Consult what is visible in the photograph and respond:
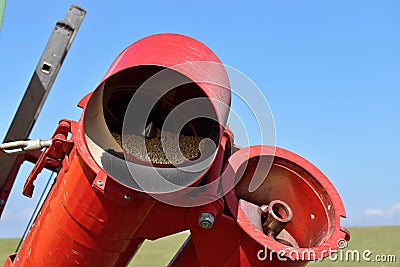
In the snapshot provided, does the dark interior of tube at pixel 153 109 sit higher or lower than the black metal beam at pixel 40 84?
higher

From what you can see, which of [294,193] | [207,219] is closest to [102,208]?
[207,219]

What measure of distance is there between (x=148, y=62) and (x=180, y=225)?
67 cm

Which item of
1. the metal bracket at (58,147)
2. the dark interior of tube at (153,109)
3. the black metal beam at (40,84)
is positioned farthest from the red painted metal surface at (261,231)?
the black metal beam at (40,84)

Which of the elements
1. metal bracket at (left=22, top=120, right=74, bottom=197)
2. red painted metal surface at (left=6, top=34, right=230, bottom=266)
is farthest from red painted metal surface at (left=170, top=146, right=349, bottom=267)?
metal bracket at (left=22, top=120, right=74, bottom=197)

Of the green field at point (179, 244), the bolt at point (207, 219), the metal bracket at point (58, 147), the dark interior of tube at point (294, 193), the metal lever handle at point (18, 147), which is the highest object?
the dark interior of tube at point (294, 193)

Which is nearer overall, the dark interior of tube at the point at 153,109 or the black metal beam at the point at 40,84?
the dark interior of tube at the point at 153,109

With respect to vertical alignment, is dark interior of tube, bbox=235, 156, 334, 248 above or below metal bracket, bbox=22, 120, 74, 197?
above

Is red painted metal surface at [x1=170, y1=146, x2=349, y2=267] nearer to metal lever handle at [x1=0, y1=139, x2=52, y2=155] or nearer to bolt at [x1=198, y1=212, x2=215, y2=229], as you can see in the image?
bolt at [x1=198, y1=212, x2=215, y2=229]

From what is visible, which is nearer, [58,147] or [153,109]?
[153,109]

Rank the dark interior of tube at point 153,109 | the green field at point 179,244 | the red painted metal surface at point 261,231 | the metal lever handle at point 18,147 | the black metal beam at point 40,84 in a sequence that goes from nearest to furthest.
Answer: the dark interior of tube at point 153,109 → the red painted metal surface at point 261,231 → the metal lever handle at point 18,147 → the black metal beam at point 40,84 → the green field at point 179,244

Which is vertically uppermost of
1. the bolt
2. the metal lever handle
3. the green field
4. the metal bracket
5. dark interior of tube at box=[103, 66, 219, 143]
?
dark interior of tube at box=[103, 66, 219, 143]

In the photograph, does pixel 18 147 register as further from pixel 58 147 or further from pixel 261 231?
pixel 261 231

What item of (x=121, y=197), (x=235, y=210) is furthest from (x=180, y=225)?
(x=121, y=197)

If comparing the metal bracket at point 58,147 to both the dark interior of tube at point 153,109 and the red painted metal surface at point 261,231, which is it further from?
the red painted metal surface at point 261,231
